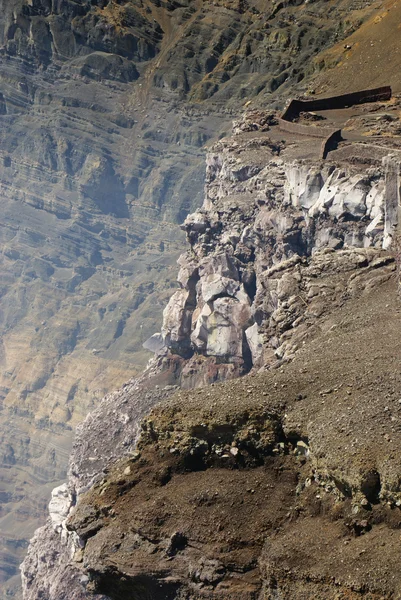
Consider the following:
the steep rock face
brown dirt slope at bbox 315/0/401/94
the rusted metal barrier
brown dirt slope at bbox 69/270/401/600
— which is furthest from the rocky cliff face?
brown dirt slope at bbox 315/0/401/94

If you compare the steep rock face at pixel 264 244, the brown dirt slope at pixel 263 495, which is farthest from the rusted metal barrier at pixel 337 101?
the brown dirt slope at pixel 263 495

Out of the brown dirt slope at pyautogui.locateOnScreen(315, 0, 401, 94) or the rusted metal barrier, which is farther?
the brown dirt slope at pyautogui.locateOnScreen(315, 0, 401, 94)

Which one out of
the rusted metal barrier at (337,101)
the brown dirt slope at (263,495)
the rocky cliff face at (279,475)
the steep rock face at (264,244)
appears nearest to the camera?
the brown dirt slope at (263,495)

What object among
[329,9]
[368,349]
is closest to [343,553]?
[368,349]

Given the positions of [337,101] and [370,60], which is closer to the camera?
[337,101]

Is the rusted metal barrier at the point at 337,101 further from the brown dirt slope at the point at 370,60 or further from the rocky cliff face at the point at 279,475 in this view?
the rocky cliff face at the point at 279,475

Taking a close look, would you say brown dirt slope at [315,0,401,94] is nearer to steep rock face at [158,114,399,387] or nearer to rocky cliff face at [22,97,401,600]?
steep rock face at [158,114,399,387]

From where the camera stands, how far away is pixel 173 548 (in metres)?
23.8

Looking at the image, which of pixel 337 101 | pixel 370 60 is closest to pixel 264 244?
pixel 337 101

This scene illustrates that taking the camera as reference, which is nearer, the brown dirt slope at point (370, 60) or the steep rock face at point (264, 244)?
the steep rock face at point (264, 244)

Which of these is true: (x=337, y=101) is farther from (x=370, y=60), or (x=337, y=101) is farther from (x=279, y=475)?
(x=279, y=475)

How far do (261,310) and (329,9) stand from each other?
474 ft

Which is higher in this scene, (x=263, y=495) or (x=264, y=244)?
(x=264, y=244)

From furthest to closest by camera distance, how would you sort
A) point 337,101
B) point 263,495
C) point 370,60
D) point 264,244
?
point 370,60, point 337,101, point 264,244, point 263,495
